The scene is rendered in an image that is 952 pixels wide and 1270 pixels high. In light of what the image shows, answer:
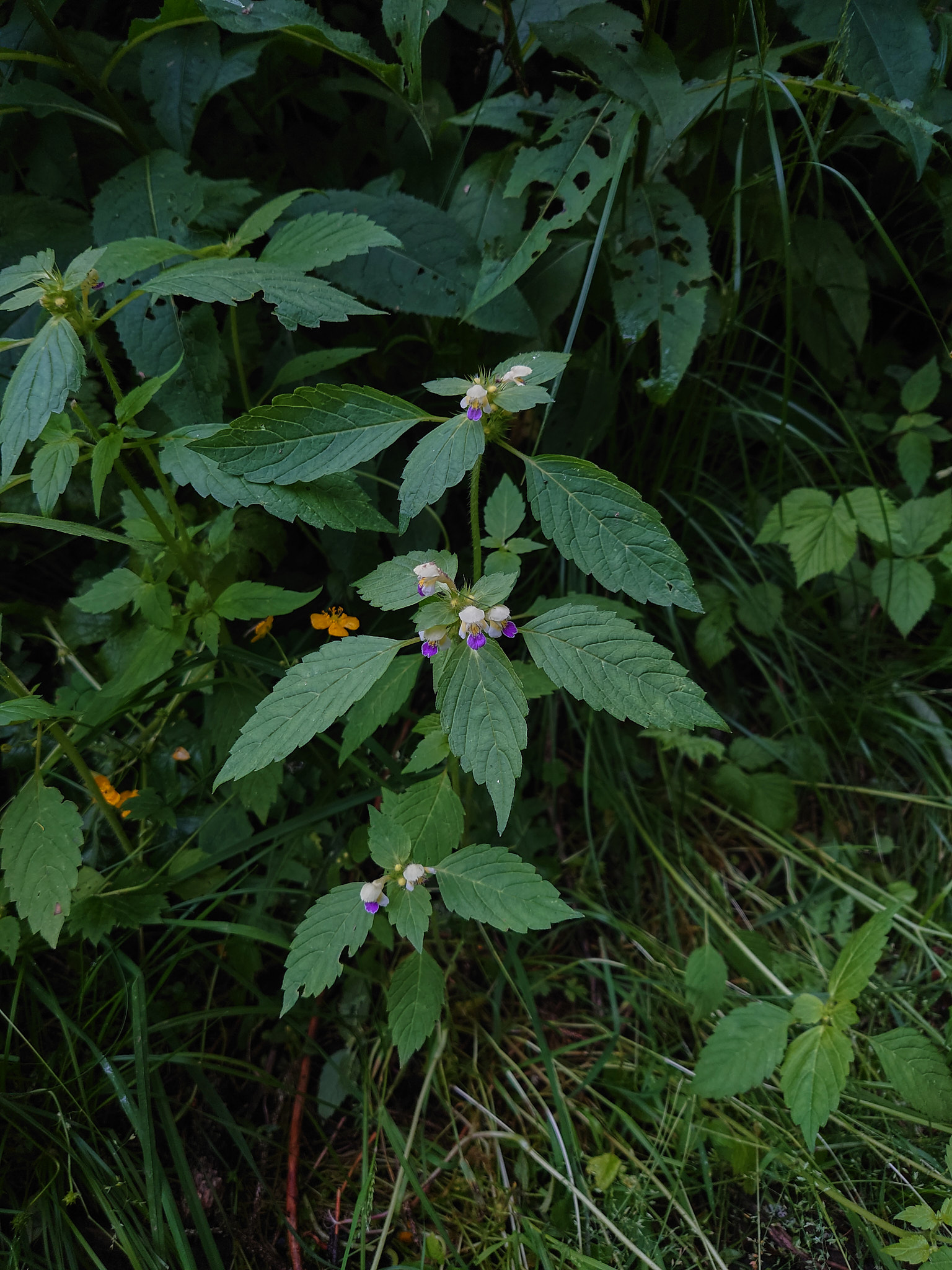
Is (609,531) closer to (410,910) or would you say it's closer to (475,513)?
(475,513)

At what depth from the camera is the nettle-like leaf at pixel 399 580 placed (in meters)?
0.90

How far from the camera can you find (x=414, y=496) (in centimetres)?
86

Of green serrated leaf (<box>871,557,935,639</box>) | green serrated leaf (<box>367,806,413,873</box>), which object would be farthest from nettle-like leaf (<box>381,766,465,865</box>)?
green serrated leaf (<box>871,557,935,639</box>)

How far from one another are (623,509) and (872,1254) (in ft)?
3.72

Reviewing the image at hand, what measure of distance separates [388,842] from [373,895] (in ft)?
0.25

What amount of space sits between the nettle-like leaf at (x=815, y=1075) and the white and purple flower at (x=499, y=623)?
2.51 feet

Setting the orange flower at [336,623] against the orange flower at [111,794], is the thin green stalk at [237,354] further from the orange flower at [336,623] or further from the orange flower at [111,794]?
the orange flower at [111,794]

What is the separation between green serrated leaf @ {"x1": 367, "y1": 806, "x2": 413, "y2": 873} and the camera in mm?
972

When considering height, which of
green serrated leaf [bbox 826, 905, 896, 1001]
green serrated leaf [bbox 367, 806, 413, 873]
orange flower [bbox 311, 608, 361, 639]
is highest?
orange flower [bbox 311, 608, 361, 639]

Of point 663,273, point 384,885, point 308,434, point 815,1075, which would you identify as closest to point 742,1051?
point 815,1075

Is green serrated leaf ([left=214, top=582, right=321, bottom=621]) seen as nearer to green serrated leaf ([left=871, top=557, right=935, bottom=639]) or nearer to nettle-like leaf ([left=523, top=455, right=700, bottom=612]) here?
nettle-like leaf ([left=523, top=455, right=700, bottom=612])

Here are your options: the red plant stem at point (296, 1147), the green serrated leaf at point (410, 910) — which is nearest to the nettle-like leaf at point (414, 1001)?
the green serrated leaf at point (410, 910)

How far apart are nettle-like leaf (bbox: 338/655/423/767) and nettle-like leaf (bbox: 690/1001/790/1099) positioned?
708 millimetres

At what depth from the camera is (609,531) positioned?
0.88m
